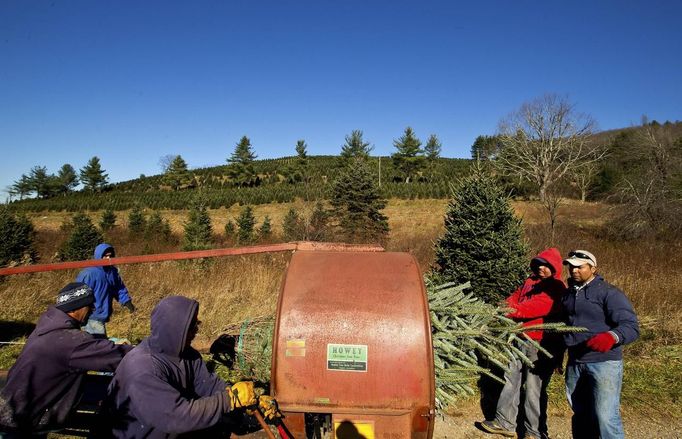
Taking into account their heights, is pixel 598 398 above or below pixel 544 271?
below

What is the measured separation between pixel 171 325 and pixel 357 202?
70.3 ft

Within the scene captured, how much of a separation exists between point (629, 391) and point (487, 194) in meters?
3.85

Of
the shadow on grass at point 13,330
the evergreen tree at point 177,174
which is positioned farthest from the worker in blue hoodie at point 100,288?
the evergreen tree at point 177,174

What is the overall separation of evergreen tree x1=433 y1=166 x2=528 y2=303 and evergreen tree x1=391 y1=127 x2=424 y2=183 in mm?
40504

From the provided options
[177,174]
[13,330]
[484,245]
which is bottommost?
[13,330]

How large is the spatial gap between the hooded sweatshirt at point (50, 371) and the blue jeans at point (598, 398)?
3973 millimetres

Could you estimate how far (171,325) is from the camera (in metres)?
2.33

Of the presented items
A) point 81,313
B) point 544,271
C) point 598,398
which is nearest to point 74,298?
point 81,313

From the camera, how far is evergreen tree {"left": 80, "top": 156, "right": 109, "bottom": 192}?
164 ft

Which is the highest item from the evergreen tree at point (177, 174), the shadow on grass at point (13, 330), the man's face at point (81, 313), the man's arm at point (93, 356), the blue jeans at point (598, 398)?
the evergreen tree at point (177, 174)

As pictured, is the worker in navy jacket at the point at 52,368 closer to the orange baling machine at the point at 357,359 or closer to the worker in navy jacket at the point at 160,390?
the worker in navy jacket at the point at 160,390

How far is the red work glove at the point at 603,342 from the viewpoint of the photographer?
3.17 metres

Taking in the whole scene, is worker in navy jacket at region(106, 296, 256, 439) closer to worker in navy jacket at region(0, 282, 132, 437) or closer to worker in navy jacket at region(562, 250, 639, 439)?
worker in navy jacket at region(0, 282, 132, 437)

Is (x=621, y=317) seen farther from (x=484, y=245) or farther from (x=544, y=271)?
(x=484, y=245)
